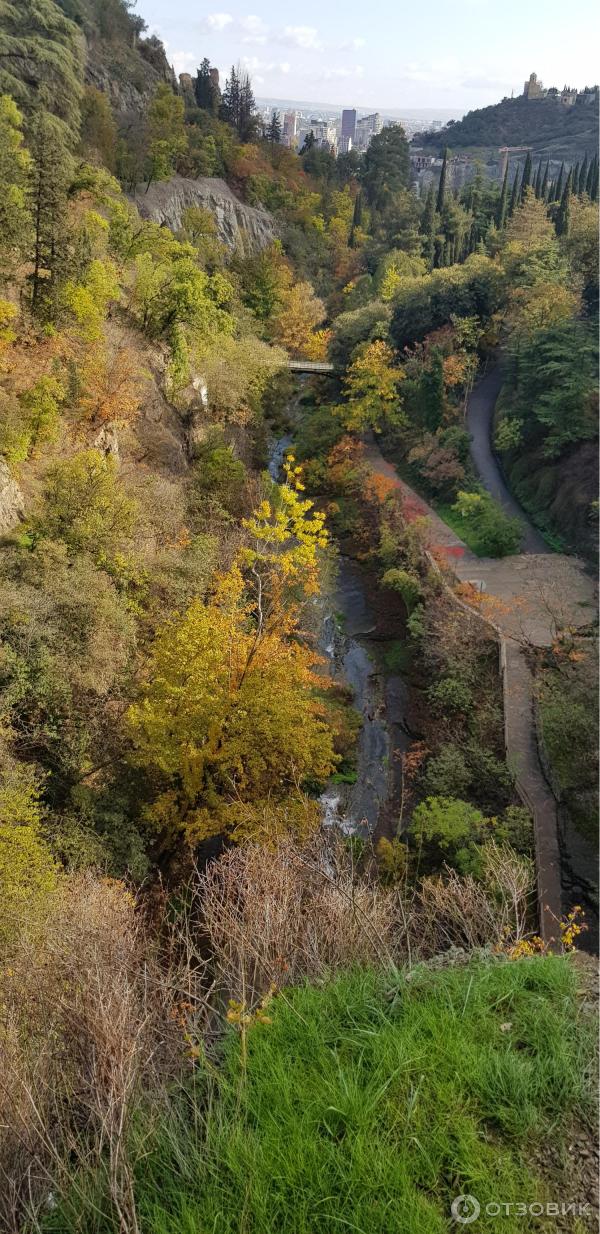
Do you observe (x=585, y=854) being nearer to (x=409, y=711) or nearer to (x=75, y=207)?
(x=409, y=711)

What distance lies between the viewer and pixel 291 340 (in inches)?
1799

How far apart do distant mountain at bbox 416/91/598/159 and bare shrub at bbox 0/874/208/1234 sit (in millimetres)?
126565

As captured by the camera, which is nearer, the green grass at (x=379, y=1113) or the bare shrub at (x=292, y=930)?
the green grass at (x=379, y=1113)

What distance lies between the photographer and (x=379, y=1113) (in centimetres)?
421

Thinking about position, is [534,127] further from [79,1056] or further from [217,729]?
[79,1056]

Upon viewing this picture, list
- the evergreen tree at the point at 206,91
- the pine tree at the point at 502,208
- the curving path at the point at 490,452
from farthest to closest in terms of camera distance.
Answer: the evergreen tree at the point at 206,91, the pine tree at the point at 502,208, the curving path at the point at 490,452

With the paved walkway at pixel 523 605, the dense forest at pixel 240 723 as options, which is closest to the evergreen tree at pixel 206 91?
the dense forest at pixel 240 723

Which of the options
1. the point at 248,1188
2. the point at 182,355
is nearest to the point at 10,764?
the point at 248,1188

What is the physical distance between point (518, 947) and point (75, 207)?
29098 millimetres

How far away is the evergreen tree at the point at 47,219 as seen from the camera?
59.8ft

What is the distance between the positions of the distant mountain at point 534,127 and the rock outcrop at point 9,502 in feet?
386

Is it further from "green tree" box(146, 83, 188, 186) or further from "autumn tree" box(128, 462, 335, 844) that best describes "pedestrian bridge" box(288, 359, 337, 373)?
"autumn tree" box(128, 462, 335, 844)

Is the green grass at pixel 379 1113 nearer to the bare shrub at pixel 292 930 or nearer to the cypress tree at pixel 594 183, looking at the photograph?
the bare shrub at pixel 292 930

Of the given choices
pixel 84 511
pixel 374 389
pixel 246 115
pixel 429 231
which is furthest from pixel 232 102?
pixel 84 511
